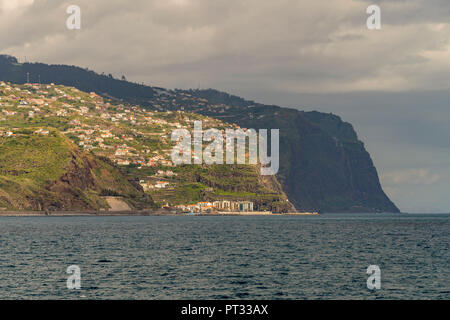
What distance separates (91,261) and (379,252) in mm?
51852

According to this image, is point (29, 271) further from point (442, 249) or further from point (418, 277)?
point (442, 249)

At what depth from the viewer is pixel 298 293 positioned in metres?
61.2

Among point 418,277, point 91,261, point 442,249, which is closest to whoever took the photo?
point 418,277

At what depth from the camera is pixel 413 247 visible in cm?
12112
